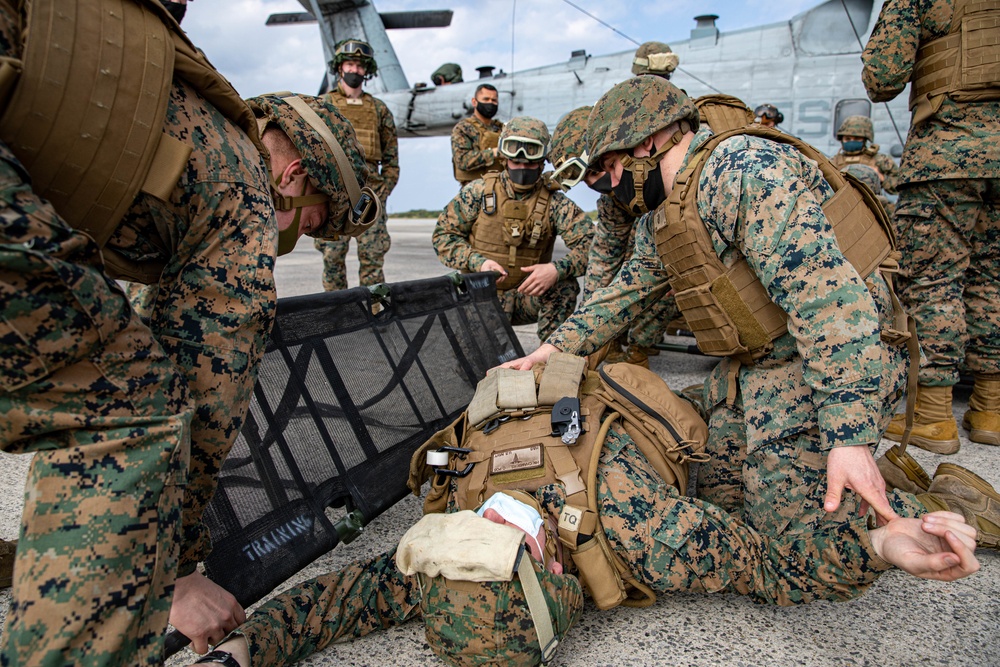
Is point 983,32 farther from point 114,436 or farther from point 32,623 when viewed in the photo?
point 32,623

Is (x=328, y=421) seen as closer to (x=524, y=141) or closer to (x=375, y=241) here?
(x=524, y=141)

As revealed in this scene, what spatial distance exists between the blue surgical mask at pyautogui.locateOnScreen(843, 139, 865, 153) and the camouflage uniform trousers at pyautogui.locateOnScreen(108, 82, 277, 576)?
27.3ft

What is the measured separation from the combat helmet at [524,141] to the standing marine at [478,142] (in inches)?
123

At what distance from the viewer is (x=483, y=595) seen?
1473 mm

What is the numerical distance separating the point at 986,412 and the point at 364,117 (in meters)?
5.83

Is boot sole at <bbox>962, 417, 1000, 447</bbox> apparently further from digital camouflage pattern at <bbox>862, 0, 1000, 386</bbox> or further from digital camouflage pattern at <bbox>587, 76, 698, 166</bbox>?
digital camouflage pattern at <bbox>587, 76, 698, 166</bbox>

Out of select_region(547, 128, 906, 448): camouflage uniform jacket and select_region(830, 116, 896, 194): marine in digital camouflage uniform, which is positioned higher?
select_region(830, 116, 896, 194): marine in digital camouflage uniform

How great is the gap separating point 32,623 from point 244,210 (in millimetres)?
816

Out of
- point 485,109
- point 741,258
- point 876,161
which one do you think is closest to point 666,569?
point 741,258

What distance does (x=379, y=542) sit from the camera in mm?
2326

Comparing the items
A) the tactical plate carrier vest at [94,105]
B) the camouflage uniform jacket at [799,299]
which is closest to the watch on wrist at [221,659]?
the tactical plate carrier vest at [94,105]

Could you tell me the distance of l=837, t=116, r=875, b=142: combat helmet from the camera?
768 centimetres

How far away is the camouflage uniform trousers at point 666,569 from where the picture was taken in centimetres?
169

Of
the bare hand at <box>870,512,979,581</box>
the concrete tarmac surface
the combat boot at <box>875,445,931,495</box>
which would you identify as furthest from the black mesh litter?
the combat boot at <box>875,445,931,495</box>
